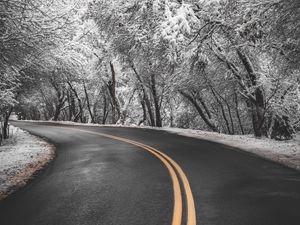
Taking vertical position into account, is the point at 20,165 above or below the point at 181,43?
below

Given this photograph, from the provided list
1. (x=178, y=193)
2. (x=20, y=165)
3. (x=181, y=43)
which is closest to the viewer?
(x=178, y=193)

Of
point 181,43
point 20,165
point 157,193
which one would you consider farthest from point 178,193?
point 181,43

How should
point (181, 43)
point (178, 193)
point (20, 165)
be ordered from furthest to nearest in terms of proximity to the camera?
point (181, 43) < point (20, 165) < point (178, 193)

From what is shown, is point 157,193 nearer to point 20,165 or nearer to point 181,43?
point 20,165

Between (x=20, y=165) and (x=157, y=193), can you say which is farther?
(x=20, y=165)

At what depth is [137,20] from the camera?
15.1m

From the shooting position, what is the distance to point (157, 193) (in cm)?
671

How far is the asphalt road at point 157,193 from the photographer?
5.37m

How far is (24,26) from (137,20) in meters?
7.30

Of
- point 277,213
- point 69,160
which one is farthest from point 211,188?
point 69,160

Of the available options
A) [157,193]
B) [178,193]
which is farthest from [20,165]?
[178,193]

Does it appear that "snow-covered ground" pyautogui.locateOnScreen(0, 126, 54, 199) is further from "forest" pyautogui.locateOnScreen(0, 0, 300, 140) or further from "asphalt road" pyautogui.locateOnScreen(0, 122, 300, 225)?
"forest" pyautogui.locateOnScreen(0, 0, 300, 140)

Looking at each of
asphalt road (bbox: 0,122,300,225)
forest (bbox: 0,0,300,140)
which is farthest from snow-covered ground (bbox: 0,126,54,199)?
forest (bbox: 0,0,300,140)

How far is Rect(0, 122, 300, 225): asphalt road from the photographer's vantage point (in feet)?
17.6
